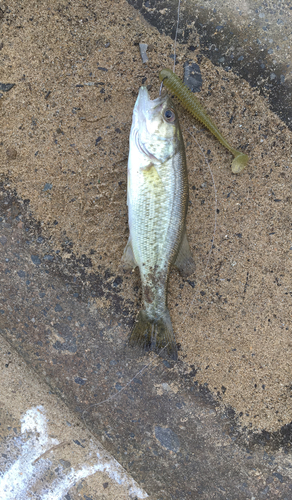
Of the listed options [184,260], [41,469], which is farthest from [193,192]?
[41,469]

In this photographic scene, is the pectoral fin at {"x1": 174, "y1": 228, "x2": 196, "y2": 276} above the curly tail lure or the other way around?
the other way around

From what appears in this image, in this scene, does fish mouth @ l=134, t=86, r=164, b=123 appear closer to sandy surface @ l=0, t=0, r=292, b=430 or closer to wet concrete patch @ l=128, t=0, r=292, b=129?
sandy surface @ l=0, t=0, r=292, b=430

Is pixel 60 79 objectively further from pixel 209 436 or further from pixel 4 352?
pixel 209 436

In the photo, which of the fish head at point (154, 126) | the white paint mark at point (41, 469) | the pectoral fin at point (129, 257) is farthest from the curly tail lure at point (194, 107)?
the white paint mark at point (41, 469)

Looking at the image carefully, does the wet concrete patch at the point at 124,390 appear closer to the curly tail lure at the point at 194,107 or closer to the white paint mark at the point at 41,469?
the white paint mark at the point at 41,469

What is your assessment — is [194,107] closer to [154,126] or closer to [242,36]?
[154,126]

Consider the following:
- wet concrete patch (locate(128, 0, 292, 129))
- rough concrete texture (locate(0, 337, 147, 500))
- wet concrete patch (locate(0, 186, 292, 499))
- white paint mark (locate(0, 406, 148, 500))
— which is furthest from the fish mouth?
white paint mark (locate(0, 406, 148, 500))

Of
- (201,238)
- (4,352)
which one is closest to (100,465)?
(4,352)
